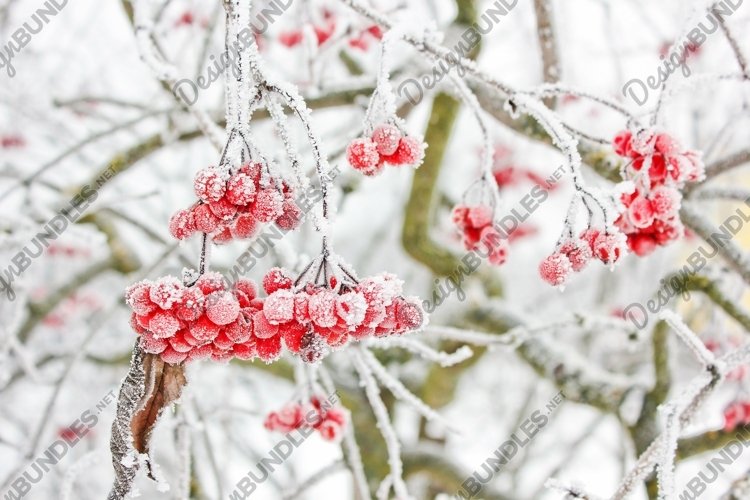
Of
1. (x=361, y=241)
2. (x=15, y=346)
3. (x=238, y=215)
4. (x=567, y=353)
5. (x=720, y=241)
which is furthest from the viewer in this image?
(x=361, y=241)

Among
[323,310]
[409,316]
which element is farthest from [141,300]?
[409,316]

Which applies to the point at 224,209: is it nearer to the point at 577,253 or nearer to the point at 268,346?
the point at 268,346

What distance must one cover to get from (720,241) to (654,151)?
2.27 feet

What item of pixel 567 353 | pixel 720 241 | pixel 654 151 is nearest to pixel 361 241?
pixel 567 353

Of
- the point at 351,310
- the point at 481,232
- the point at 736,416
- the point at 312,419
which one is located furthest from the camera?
the point at 736,416

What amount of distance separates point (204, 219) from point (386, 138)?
0.31m

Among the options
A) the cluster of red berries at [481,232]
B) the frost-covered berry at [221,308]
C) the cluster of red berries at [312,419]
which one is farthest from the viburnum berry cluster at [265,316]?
the cluster of red berries at [312,419]

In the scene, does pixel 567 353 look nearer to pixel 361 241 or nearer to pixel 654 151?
pixel 654 151

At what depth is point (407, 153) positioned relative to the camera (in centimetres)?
99

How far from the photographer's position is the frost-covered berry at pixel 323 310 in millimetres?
840

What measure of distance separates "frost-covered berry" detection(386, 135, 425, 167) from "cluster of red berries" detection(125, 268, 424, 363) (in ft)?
0.66

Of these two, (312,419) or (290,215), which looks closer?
(290,215)

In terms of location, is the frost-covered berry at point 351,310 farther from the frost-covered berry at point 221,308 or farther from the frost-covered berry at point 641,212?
the frost-covered berry at point 641,212

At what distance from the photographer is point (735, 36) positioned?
1201 millimetres
